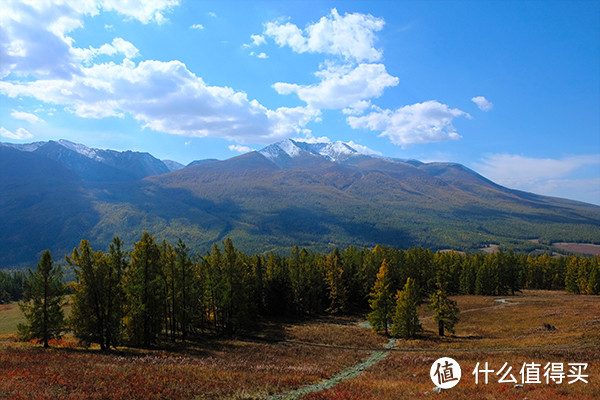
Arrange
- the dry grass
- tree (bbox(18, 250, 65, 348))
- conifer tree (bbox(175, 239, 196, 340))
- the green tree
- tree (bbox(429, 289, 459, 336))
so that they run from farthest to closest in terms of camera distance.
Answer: tree (bbox(429, 289, 459, 336)) → conifer tree (bbox(175, 239, 196, 340)) → the green tree → tree (bbox(18, 250, 65, 348)) → the dry grass

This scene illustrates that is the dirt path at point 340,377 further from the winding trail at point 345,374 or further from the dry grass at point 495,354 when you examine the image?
the dry grass at point 495,354

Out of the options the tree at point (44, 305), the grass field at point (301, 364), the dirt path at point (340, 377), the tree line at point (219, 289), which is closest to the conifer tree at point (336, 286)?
the tree line at point (219, 289)

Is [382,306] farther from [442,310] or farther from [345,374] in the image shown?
[345,374]

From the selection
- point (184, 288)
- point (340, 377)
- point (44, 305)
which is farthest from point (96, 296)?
point (340, 377)

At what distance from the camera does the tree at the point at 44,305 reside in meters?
33.2

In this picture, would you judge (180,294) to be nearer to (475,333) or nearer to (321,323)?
(321,323)

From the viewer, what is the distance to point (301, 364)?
34750 millimetres

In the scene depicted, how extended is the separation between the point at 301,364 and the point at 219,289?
72.4 ft

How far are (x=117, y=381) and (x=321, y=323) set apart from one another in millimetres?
51011

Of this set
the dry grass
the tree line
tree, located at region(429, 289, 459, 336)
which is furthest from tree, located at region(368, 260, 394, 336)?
tree, located at region(429, 289, 459, 336)

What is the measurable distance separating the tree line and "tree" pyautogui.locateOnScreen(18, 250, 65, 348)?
0.10 m

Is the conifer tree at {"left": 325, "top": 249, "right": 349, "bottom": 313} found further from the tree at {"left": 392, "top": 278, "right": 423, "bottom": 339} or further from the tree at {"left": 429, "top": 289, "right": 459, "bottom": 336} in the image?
the tree at {"left": 429, "top": 289, "right": 459, "bottom": 336}

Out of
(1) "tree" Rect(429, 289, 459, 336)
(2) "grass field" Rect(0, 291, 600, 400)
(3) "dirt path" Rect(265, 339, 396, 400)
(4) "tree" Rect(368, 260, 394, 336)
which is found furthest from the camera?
(4) "tree" Rect(368, 260, 394, 336)

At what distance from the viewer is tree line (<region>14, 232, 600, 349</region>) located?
1371 inches
